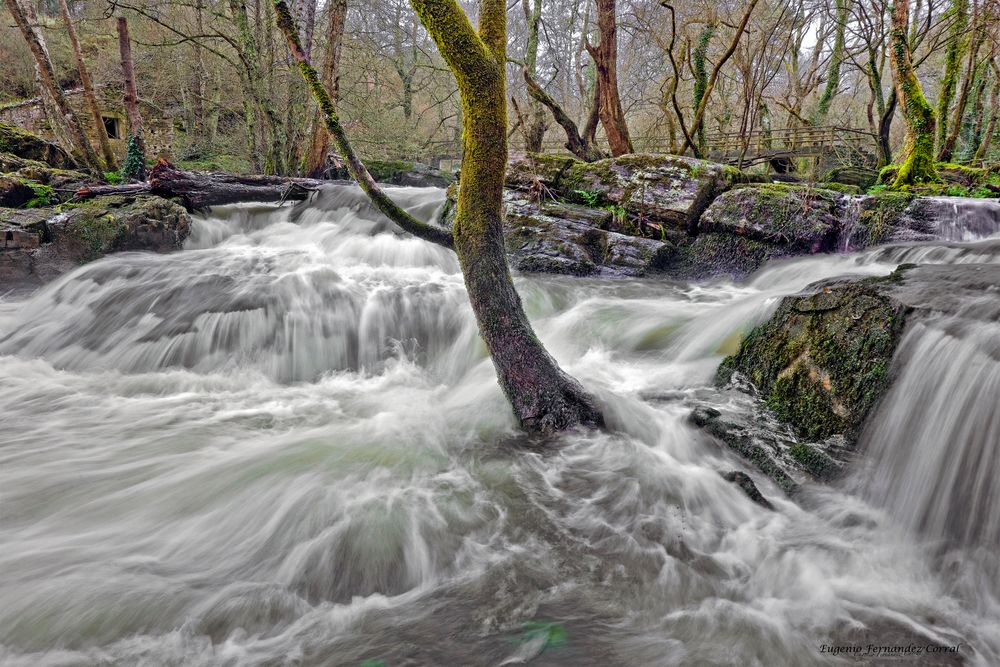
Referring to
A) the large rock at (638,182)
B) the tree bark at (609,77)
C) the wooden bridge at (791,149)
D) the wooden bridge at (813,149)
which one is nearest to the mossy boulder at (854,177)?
the wooden bridge at (791,149)

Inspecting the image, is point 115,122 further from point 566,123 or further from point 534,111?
point 566,123

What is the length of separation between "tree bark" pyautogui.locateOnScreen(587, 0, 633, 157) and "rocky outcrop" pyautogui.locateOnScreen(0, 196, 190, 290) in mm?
8352

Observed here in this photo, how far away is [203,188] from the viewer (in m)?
9.12

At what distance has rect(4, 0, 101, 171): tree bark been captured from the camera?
9.02 meters

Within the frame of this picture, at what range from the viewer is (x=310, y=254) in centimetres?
825

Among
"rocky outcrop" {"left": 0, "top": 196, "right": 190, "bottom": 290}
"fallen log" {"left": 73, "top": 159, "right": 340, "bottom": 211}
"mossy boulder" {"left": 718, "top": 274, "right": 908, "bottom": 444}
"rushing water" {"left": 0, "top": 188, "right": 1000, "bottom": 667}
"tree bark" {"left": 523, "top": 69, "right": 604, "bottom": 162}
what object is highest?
"tree bark" {"left": 523, "top": 69, "right": 604, "bottom": 162}

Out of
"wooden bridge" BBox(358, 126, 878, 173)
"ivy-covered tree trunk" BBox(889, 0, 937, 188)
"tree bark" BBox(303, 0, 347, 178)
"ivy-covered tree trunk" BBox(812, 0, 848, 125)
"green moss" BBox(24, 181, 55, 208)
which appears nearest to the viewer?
"ivy-covered tree trunk" BBox(889, 0, 937, 188)

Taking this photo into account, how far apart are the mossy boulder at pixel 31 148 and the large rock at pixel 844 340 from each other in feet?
47.6

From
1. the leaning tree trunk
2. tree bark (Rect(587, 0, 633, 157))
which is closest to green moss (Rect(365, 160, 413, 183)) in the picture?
tree bark (Rect(587, 0, 633, 157))

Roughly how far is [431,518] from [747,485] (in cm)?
194

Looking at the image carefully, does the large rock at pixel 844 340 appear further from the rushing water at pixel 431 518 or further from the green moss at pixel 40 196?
the green moss at pixel 40 196

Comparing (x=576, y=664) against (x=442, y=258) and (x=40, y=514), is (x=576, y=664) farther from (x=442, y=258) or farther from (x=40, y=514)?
(x=442, y=258)

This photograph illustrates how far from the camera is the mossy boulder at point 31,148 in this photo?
34.8 ft

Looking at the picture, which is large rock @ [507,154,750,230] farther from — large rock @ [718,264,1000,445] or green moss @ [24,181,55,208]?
green moss @ [24,181,55,208]
